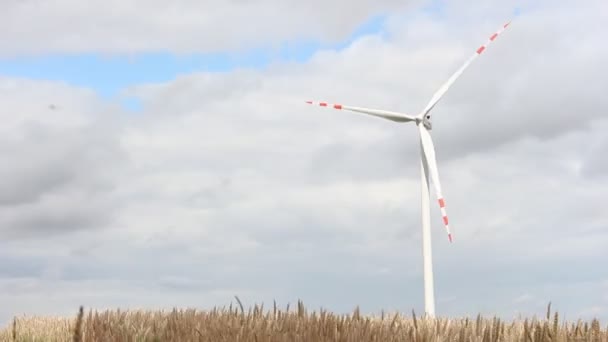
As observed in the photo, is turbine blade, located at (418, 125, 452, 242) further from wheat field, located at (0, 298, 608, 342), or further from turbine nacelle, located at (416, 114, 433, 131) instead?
wheat field, located at (0, 298, 608, 342)

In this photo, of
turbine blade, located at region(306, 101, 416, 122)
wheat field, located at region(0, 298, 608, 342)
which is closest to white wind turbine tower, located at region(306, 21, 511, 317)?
turbine blade, located at region(306, 101, 416, 122)

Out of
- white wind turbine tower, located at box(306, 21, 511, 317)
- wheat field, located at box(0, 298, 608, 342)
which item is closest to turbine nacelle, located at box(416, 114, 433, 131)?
white wind turbine tower, located at box(306, 21, 511, 317)

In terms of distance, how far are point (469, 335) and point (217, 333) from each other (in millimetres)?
3599

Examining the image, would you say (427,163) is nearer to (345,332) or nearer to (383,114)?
(383,114)

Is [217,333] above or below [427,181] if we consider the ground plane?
below

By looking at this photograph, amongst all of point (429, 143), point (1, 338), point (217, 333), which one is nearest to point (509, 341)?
point (217, 333)

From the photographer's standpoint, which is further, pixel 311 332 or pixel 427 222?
pixel 427 222

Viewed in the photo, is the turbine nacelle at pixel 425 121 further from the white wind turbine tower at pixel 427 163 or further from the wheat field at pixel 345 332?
the wheat field at pixel 345 332

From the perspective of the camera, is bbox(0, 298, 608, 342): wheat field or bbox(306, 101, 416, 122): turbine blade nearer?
bbox(0, 298, 608, 342): wheat field

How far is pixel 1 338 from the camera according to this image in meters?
16.2

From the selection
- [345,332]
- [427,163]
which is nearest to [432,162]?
[427,163]

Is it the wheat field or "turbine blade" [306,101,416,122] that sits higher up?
"turbine blade" [306,101,416,122]

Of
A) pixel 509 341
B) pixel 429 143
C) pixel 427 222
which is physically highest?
pixel 429 143

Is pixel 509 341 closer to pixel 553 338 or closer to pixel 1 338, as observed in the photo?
pixel 553 338
